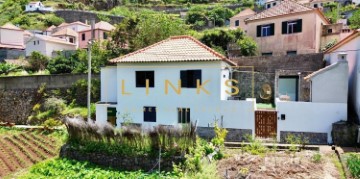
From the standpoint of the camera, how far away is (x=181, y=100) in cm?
1942

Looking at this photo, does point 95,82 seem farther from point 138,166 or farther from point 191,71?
point 138,166

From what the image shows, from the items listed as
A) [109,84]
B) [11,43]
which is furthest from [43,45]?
[109,84]

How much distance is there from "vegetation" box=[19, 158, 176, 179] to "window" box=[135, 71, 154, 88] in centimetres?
666

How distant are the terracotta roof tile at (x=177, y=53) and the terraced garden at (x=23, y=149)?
6.16 m

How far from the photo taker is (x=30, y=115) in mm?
27000

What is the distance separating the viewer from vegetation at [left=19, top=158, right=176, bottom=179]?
13.0 metres

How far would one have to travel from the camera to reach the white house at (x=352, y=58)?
16.3 m

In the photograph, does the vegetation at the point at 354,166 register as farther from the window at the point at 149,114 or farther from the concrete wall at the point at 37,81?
the concrete wall at the point at 37,81

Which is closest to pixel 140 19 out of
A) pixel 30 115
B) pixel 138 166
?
pixel 30 115

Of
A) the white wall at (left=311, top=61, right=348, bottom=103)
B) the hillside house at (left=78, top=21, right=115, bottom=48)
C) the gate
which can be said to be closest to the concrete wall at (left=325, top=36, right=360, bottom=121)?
the white wall at (left=311, top=61, right=348, bottom=103)

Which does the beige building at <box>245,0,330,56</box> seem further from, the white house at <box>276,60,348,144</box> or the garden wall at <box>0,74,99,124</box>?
the garden wall at <box>0,74,99,124</box>

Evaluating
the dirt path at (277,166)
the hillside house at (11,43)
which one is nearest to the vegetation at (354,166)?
the dirt path at (277,166)

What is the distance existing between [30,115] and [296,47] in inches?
861

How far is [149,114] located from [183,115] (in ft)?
6.85
